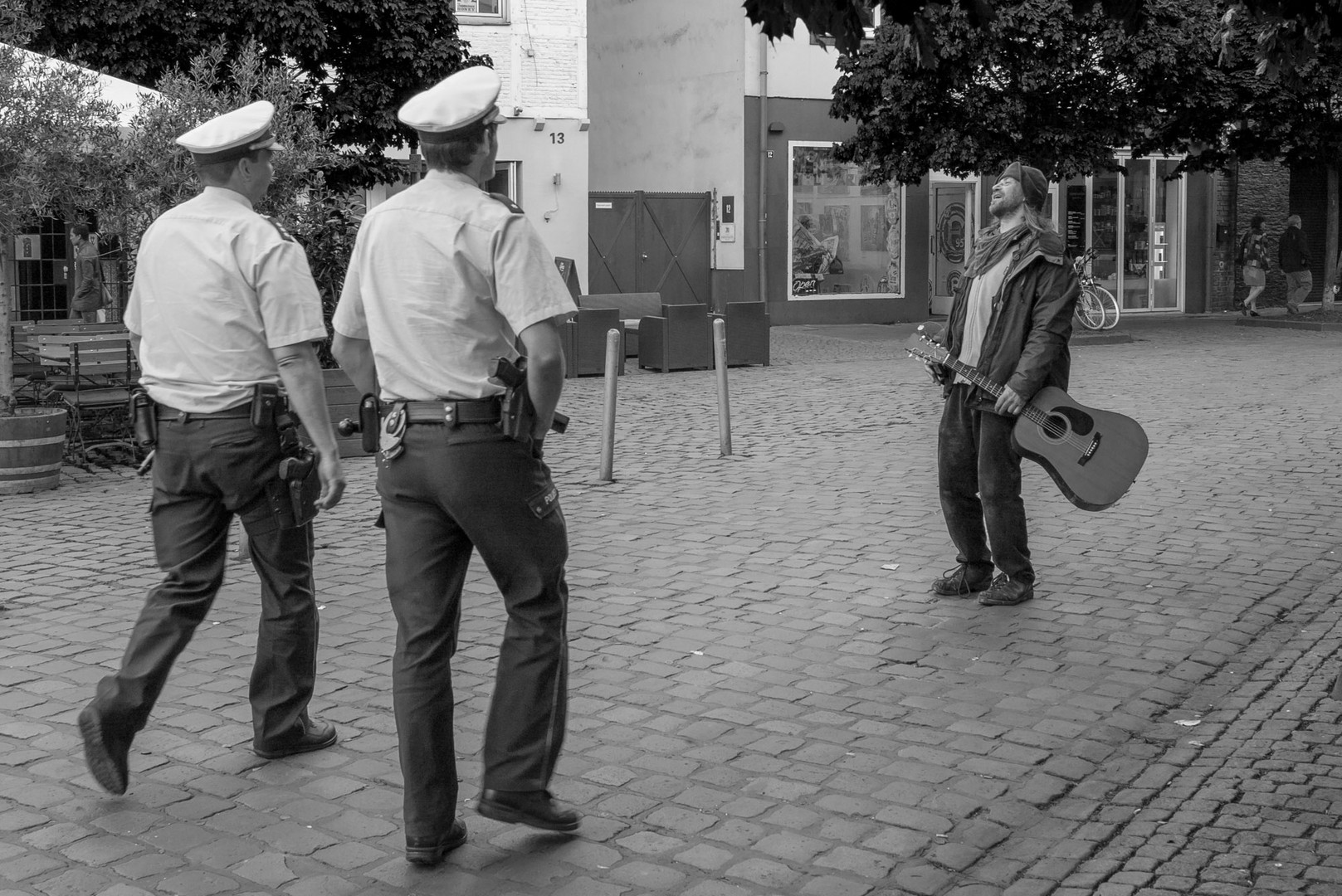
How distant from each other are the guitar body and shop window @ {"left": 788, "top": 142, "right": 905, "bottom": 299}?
20577mm

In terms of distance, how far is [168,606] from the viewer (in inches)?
175

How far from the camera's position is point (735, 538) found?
8312 millimetres

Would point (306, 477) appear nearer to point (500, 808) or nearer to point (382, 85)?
point (500, 808)

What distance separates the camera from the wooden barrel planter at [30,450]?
9852 mm

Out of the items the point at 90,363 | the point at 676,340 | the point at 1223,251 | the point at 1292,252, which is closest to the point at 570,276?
the point at 676,340

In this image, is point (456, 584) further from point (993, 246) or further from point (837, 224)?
point (837, 224)

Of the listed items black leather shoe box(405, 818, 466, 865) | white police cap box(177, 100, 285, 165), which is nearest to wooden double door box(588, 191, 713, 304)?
white police cap box(177, 100, 285, 165)

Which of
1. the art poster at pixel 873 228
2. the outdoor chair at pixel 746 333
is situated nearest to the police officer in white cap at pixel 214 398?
the outdoor chair at pixel 746 333

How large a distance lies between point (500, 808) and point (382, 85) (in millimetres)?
15404

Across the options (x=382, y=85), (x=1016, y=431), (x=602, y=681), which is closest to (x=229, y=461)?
(x=602, y=681)

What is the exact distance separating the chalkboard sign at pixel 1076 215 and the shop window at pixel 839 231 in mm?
3757

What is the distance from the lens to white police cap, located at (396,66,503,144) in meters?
3.87

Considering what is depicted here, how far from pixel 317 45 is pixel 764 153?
10618 mm

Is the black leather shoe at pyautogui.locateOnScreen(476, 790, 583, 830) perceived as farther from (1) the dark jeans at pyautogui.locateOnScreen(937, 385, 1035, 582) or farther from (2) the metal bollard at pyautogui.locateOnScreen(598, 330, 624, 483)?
(2) the metal bollard at pyautogui.locateOnScreen(598, 330, 624, 483)
